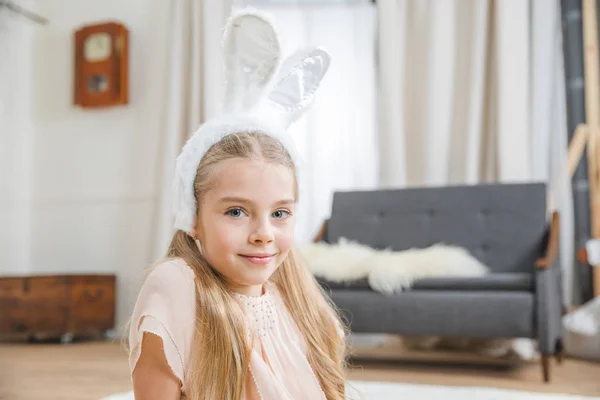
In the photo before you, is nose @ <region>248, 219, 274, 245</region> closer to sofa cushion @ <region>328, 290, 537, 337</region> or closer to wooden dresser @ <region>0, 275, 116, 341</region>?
sofa cushion @ <region>328, 290, 537, 337</region>

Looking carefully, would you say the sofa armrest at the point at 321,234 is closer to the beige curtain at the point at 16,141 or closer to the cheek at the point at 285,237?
the cheek at the point at 285,237

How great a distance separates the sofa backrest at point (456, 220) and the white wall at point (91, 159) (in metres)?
1.50

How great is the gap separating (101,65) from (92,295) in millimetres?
1480

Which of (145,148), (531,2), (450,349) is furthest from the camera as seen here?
(145,148)

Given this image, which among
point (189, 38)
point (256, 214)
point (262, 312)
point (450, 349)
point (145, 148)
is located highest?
point (189, 38)

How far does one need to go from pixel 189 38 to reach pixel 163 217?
1.12 meters

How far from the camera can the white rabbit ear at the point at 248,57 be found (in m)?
0.99

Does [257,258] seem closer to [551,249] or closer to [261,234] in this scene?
[261,234]

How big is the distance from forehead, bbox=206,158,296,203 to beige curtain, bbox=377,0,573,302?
2.38m

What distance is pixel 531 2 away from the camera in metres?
3.23

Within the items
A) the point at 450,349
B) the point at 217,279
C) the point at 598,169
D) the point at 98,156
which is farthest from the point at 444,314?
the point at 98,156

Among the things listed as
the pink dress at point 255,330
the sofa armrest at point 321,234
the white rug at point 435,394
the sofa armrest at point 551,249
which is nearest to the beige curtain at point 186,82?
the sofa armrest at point 321,234

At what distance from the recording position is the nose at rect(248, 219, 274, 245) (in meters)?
0.90

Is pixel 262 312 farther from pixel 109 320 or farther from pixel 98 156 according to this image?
pixel 98 156
